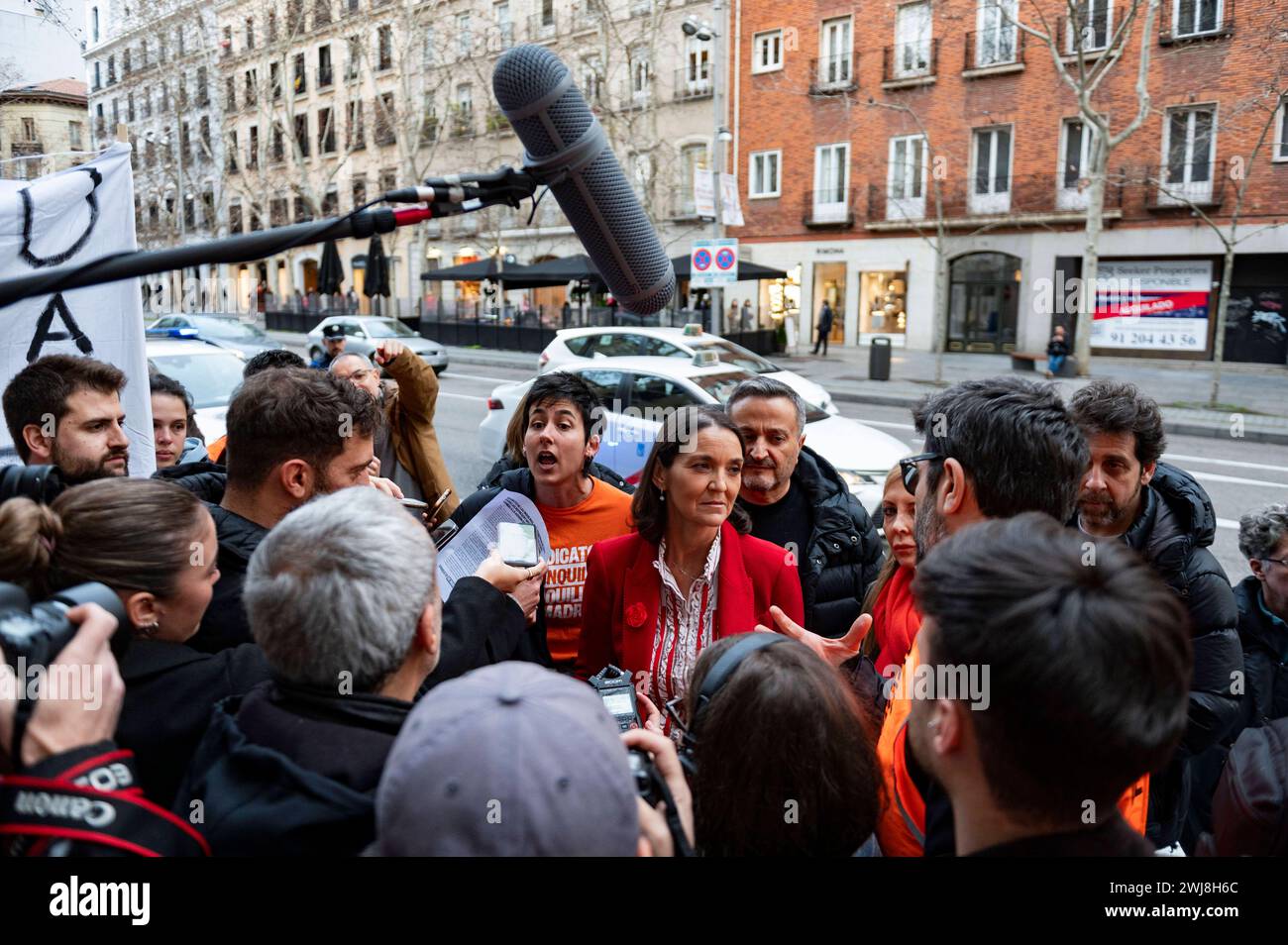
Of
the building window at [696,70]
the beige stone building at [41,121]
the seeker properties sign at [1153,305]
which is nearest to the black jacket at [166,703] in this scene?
the beige stone building at [41,121]

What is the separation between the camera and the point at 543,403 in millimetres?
3602

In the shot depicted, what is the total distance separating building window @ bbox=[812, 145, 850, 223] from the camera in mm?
28297

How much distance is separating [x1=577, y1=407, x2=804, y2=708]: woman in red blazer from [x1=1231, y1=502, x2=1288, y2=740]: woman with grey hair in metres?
1.44

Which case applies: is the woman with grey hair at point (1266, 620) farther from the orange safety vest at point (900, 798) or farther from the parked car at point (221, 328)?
the parked car at point (221, 328)

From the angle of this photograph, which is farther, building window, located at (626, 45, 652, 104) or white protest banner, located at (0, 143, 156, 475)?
building window, located at (626, 45, 652, 104)

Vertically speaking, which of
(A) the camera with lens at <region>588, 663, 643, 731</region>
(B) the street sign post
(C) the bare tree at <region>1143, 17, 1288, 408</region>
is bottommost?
(A) the camera with lens at <region>588, 663, 643, 731</region>

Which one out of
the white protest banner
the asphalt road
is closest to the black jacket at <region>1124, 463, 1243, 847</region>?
the white protest banner

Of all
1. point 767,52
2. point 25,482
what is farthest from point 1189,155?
point 25,482

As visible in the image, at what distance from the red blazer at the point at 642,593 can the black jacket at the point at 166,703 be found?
1.25 meters

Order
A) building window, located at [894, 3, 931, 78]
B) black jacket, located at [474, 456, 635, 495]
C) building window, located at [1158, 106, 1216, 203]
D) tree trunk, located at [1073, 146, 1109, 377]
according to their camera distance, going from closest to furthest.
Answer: black jacket, located at [474, 456, 635, 495] → tree trunk, located at [1073, 146, 1109, 377] → building window, located at [1158, 106, 1216, 203] → building window, located at [894, 3, 931, 78]

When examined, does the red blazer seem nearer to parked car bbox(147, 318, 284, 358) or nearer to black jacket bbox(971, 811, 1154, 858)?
black jacket bbox(971, 811, 1154, 858)

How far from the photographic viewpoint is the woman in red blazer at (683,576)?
278 centimetres
